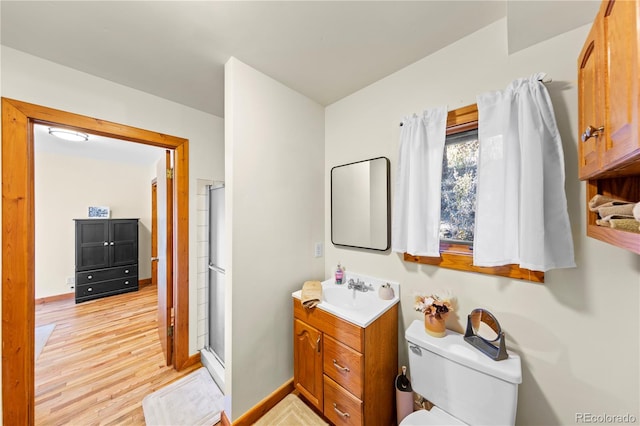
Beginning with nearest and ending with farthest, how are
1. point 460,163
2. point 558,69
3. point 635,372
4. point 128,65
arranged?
point 635,372 → point 558,69 → point 460,163 → point 128,65

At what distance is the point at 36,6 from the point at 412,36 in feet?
6.35

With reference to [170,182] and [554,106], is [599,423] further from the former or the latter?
[170,182]

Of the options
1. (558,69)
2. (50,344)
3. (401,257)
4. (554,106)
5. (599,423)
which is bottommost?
(50,344)

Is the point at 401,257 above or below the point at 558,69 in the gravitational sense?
below

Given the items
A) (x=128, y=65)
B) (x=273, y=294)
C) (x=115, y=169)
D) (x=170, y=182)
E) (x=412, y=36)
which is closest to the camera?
(x=412, y=36)

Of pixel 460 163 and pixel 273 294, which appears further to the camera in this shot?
pixel 273 294

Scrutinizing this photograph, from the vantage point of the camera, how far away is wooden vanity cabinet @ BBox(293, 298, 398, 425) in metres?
1.18

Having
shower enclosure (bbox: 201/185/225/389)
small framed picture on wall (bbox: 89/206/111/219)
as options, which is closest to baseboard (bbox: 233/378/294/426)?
shower enclosure (bbox: 201/185/225/389)

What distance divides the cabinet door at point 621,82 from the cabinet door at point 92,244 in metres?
5.47

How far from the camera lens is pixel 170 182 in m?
1.98

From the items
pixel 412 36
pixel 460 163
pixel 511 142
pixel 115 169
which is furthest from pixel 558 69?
pixel 115 169

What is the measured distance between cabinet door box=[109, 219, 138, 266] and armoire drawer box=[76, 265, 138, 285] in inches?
4.1

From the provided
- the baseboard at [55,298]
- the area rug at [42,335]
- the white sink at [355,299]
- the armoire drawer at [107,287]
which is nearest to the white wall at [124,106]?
the white sink at [355,299]

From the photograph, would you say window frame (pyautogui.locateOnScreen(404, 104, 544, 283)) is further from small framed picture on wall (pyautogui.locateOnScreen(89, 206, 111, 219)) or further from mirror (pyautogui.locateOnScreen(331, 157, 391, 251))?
small framed picture on wall (pyautogui.locateOnScreen(89, 206, 111, 219))
